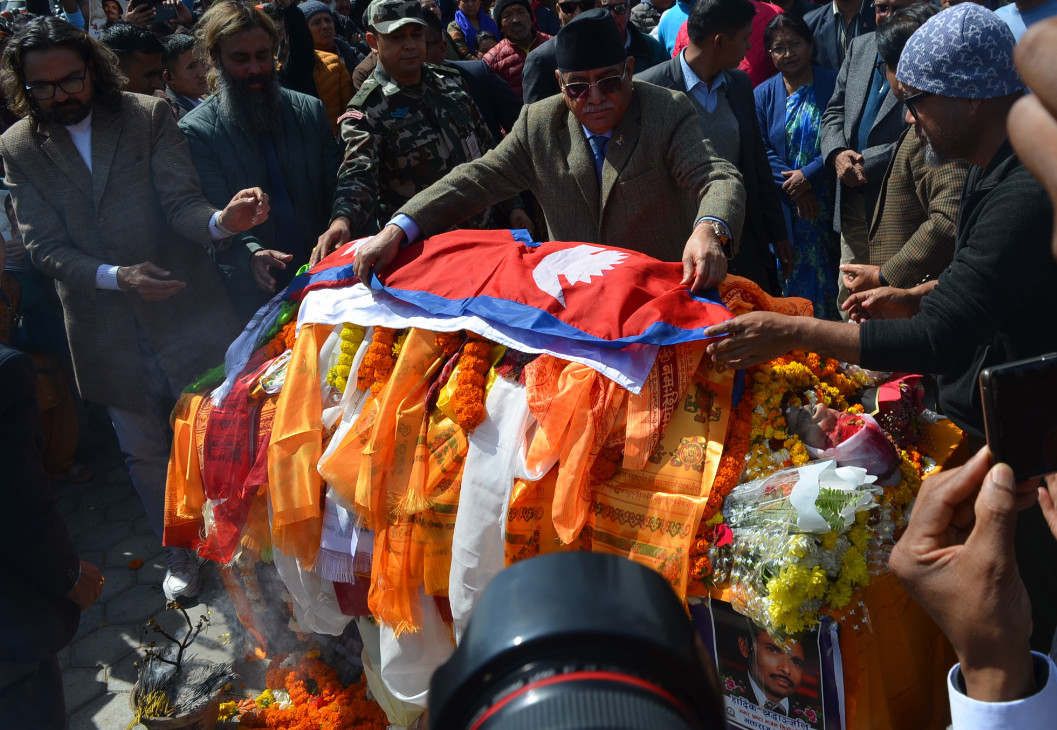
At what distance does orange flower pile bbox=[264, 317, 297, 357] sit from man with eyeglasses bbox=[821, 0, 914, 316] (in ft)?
8.88

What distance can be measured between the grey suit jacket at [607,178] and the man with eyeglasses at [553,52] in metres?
0.96

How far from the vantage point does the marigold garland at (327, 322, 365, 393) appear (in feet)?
10.3

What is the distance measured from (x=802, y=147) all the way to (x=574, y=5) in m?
1.64

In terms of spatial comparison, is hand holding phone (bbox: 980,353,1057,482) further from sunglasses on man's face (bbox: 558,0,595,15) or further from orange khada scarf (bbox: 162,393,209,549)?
sunglasses on man's face (bbox: 558,0,595,15)

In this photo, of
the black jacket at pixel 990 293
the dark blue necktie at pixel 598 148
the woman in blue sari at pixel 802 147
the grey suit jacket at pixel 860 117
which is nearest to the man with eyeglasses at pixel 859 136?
the grey suit jacket at pixel 860 117

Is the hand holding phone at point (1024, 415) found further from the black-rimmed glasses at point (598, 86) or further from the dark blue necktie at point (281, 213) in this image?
the dark blue necktie at point (281, 213)

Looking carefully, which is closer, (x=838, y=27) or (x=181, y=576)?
(x=181, y=576)

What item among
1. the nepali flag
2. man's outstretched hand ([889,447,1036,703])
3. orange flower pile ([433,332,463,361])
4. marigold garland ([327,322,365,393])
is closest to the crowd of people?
man's outstretched hand ([889,447,1036,703])

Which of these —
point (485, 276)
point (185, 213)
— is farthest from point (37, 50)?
point (485, 276)

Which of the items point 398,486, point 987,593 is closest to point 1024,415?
point 987,593

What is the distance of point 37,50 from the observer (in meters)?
3.65

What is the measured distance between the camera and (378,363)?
302 centimetres

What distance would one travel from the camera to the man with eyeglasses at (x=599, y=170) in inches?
119

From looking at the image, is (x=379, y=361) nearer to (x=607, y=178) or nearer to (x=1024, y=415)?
(x=607, y=178)
